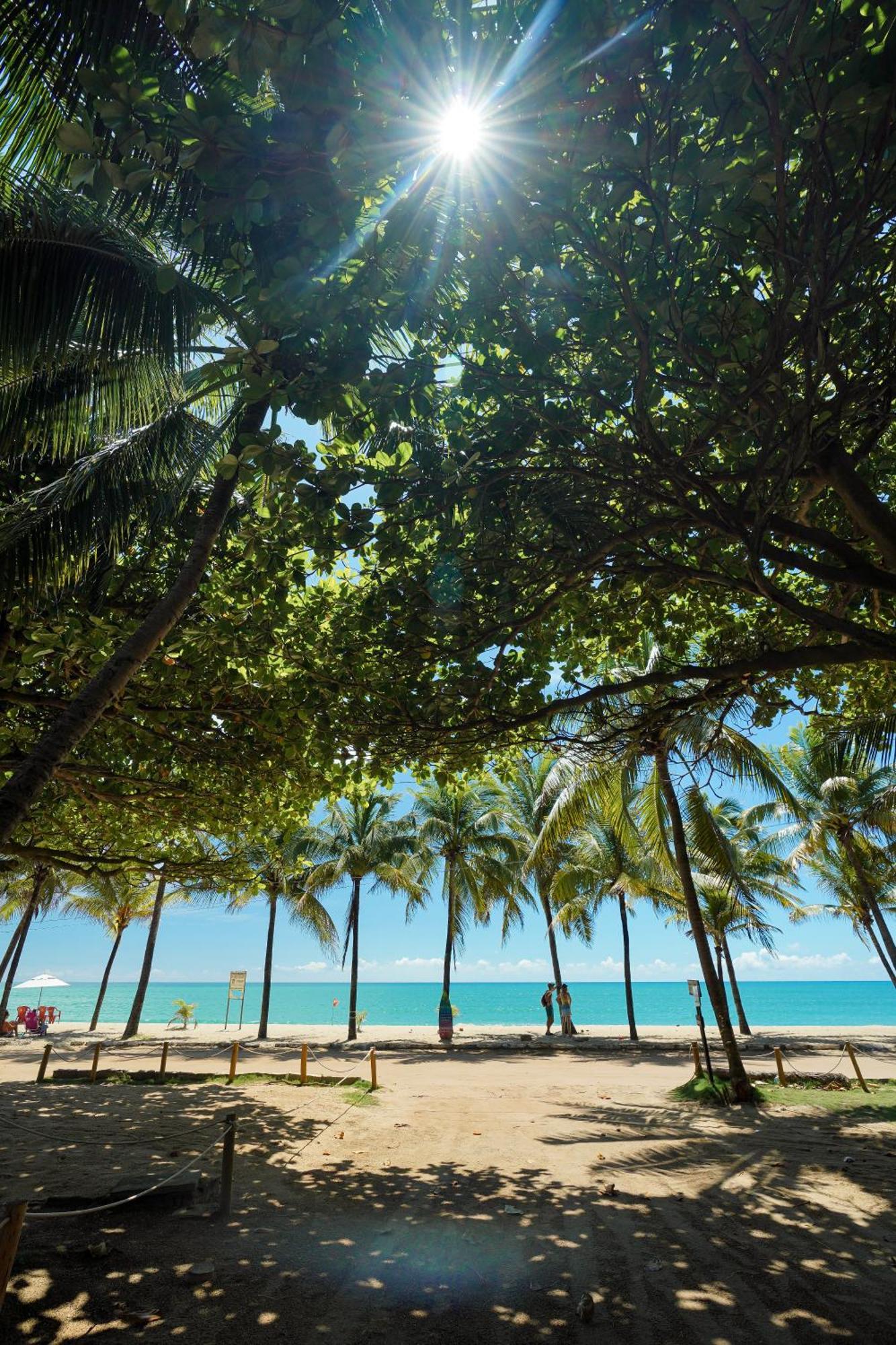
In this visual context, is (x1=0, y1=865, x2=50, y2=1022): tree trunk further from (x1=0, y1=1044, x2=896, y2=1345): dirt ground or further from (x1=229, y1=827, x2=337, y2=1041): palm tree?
(x1=0, y1=1044, x2=896, y2=1345): dirt ground

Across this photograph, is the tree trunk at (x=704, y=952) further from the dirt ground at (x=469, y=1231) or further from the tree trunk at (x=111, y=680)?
the tree trunk at (x=111, y=680)

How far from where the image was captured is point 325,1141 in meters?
9.93

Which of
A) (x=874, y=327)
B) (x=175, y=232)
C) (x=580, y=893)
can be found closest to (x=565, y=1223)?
(x=874, y=327)

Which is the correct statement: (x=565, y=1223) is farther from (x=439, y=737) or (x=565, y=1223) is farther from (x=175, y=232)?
(x=175, y=232)

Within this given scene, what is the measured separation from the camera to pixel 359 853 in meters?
30.6

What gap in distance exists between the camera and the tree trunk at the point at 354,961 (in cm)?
2822

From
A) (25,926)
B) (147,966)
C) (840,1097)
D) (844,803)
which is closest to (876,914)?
(844,803)

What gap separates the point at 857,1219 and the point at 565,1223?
262 cm

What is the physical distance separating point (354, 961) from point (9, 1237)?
27.9m

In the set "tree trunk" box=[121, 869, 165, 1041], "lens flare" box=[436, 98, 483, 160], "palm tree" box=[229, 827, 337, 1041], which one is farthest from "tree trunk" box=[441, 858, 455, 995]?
"lens flare" box=[436, 98, 483, 160]

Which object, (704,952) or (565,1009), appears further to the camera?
(565,1009)

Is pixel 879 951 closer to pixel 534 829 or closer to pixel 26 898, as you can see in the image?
pixel 534 829

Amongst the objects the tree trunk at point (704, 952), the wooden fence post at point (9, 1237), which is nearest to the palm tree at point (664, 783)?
the tree trunk at point (704, 952)

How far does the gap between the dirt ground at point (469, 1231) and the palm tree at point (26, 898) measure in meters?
18.4
